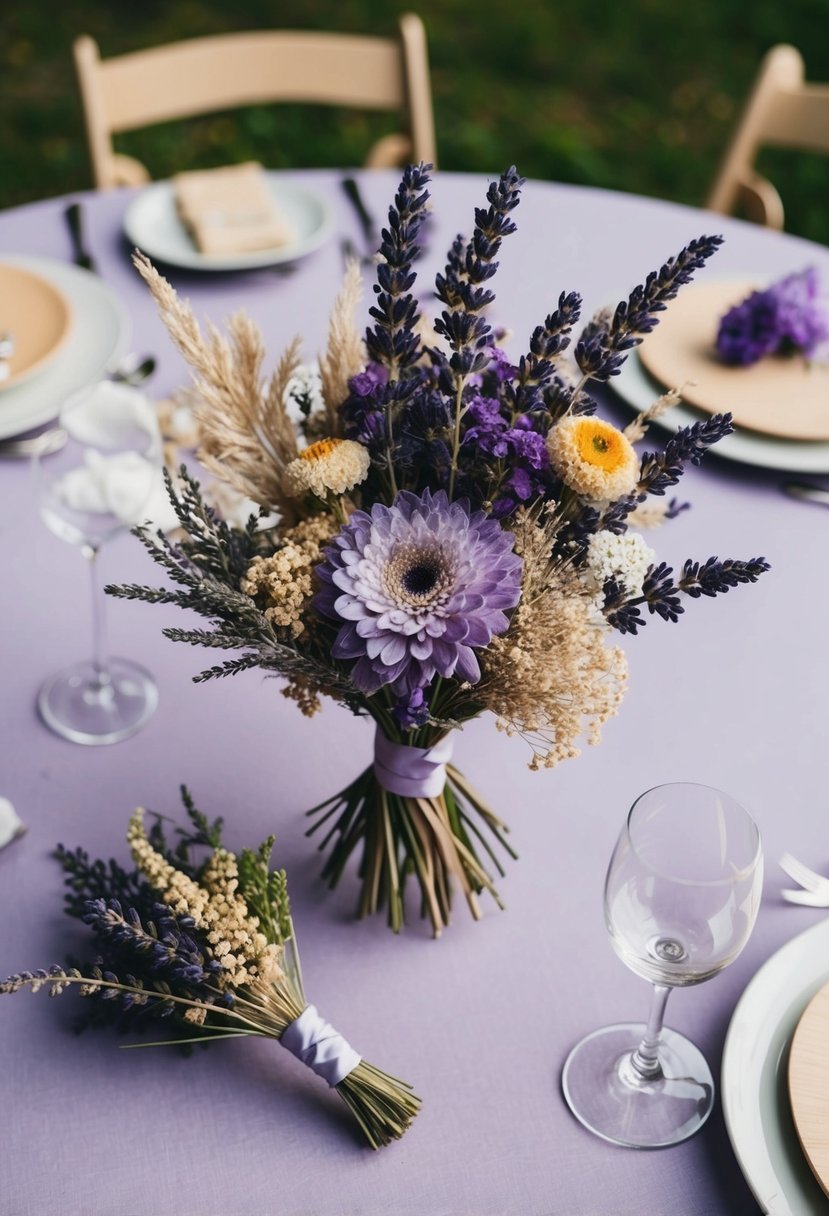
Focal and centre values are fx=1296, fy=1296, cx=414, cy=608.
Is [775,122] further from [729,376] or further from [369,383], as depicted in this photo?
[369,383]

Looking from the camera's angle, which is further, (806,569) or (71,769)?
(806,569)

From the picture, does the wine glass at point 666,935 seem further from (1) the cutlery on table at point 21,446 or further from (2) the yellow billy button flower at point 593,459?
(1) the cutlery on table at point 21,446

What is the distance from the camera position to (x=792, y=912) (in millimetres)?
1076

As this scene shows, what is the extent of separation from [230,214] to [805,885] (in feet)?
4.05

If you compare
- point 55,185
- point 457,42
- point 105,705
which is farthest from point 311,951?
point 457,42

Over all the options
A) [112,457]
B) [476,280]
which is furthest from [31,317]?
[476,280]

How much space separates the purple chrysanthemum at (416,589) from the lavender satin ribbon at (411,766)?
0.12m

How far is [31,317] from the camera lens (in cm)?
163

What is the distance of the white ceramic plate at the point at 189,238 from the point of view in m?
1.77

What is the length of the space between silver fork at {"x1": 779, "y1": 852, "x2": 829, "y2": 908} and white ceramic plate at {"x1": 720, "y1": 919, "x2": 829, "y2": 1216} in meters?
0.05

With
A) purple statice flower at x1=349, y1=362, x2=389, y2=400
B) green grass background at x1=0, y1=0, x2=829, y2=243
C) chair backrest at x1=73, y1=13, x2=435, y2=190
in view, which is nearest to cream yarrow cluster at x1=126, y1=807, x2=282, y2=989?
purple statice flower at x1=349, y1=362, x2=389, y2=400

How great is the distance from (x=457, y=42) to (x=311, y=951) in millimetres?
4317

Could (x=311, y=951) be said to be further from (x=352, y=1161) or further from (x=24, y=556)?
(x=24, y=556)

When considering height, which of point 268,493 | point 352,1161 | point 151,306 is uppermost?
point 268,493
